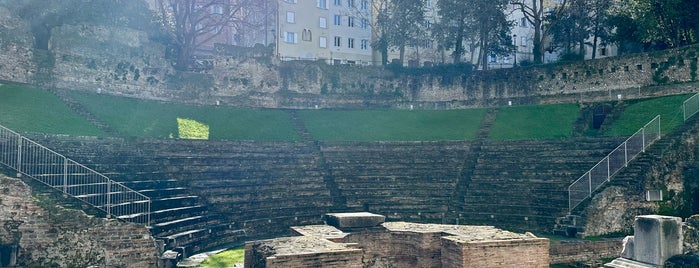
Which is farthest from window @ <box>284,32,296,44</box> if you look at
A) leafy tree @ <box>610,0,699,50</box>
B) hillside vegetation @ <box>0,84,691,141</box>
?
leafy tree @ <box>610,0,699,50</box>

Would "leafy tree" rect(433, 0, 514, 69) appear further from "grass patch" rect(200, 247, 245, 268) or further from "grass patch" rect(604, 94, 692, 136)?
"grass patch" rect(200, 247, 245, 268)

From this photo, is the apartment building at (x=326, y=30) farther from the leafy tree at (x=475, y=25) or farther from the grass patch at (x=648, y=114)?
the grass patch at (x=648, y=114)

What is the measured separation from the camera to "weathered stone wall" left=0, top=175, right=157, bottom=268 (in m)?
13.8

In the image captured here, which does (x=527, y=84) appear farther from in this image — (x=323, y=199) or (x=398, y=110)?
(x=323, y=199)

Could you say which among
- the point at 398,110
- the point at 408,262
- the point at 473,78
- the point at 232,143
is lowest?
the point at 408,262

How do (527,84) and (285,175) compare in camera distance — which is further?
(527,84)

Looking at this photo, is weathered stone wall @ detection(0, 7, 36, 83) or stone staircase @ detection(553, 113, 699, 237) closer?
stone staircase @ detection(553, 113, 699, 237)

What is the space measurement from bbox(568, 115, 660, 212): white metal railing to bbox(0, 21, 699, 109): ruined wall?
823 centimetres

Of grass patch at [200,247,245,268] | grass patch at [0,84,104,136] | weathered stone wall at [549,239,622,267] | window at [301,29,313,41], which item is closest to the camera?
grass patch at [200,247,245,268]

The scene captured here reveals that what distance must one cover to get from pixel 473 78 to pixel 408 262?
24622mm

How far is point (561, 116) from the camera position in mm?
30844

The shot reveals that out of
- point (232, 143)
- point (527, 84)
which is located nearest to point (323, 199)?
point (232, 143)

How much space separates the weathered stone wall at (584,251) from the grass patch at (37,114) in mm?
18975

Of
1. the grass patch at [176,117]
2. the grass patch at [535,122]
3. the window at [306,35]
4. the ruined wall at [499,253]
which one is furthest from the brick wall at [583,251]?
the window at [306,35]
